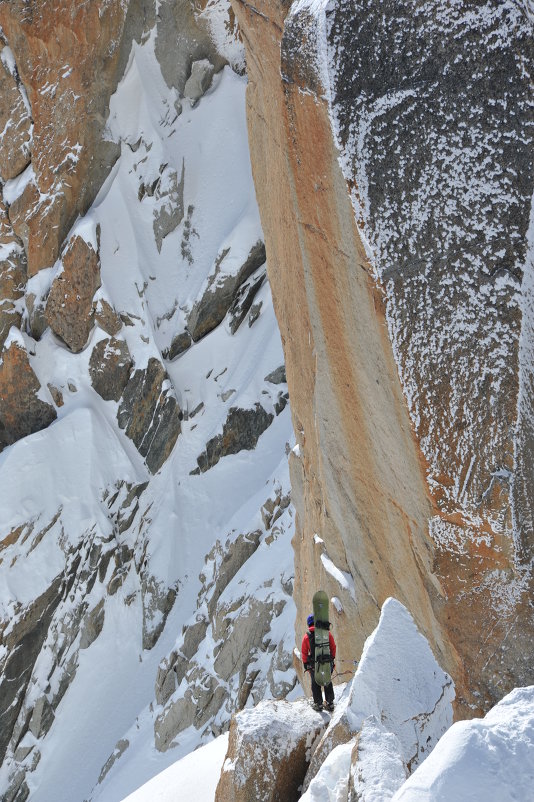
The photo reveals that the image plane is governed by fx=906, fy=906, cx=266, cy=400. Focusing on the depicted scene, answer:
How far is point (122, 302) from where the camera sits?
27969 mm

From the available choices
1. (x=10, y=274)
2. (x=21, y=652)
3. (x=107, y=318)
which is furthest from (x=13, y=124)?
(x=21, y=652)

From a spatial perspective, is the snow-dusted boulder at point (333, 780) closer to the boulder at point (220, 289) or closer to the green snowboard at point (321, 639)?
the green snowboard at point (321, 639)

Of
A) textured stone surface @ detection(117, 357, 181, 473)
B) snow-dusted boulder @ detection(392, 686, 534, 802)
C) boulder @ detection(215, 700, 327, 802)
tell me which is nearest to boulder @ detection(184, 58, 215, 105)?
textured stone surface @ detection(117, 357, 181, 473)

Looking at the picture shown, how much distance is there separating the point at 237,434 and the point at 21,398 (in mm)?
7272

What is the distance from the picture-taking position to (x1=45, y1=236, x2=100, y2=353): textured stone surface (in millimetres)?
28156

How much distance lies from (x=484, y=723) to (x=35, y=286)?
2741 cm

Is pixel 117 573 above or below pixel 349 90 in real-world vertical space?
below

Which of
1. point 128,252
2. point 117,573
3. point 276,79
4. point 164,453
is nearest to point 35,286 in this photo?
point 128,252

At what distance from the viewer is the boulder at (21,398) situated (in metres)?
28.2

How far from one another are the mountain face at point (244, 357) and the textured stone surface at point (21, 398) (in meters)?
0.09

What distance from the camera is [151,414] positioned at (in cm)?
2744

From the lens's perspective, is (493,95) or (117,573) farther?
(117,573)

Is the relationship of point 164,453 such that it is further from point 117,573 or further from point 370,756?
point 370,756

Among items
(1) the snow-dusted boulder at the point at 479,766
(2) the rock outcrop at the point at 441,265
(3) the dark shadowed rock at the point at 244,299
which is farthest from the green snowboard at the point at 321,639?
(3) the dark shadowed rock at the point at 244,299
